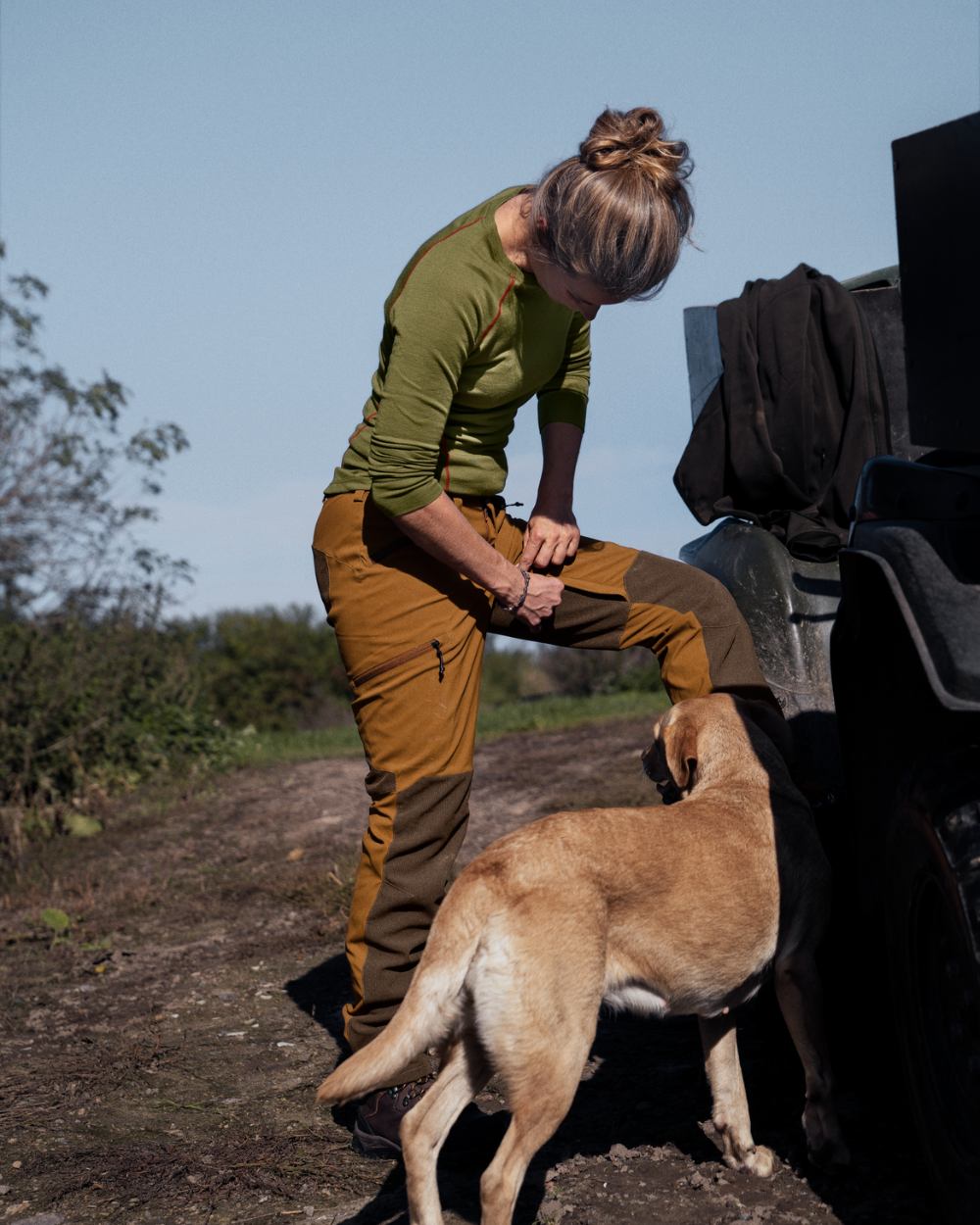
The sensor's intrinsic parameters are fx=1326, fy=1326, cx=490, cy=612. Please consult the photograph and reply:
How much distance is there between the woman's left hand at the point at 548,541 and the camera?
3504mm

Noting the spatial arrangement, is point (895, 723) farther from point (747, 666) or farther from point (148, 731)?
point (148, 731)

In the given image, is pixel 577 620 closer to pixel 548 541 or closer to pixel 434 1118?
pixel 548 541

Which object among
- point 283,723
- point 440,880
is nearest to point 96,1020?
point 440,880

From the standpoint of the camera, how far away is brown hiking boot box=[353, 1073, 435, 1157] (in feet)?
10.6

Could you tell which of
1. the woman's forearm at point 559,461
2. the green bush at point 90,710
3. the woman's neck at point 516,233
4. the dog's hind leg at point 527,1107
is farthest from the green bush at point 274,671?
the dog's hind leg at point 527,1107

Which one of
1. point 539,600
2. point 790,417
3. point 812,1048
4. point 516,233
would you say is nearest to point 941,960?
point 812,1048

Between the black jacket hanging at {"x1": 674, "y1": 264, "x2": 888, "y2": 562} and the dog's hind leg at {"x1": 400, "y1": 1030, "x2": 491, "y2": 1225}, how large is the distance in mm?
1583

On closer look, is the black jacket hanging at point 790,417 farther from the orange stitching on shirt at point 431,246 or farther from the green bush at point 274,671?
the green bush at point 274,671

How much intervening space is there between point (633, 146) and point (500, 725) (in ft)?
29.8

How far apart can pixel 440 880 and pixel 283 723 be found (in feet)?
41.8

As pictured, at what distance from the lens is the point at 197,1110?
12.0ft

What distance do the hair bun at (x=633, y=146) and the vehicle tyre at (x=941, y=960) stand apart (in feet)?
4.89

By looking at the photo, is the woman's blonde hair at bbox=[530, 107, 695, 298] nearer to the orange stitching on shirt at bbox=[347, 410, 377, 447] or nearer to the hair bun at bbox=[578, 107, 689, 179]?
the hair bun at bbox=[578, 107, 689, 179]

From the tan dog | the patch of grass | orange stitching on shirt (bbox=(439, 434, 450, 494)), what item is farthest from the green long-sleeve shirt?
the patch of grass
